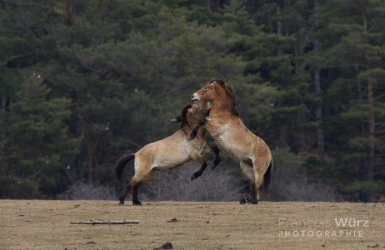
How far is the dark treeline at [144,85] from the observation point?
3897 centimetres

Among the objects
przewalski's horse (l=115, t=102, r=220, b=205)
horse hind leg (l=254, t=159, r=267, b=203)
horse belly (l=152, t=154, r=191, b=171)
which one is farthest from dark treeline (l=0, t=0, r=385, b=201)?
horse hind leg (l=254, t=159, r=267, b=203)

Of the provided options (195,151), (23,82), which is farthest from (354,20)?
(195,151)

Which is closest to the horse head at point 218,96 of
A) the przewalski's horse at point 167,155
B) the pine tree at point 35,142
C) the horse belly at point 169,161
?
the przewalski's horse at point 167,155

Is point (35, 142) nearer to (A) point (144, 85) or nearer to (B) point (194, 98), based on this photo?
(A) point (144, 85)

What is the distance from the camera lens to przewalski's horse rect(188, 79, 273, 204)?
12953 millimetres

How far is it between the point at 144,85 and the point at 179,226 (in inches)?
1275

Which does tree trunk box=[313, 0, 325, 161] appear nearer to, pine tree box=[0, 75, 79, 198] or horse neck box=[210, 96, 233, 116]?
pine tree box=[0, 75, 79, 198]

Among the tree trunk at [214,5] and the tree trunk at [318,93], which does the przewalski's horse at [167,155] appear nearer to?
the tree trunk at [318,93]

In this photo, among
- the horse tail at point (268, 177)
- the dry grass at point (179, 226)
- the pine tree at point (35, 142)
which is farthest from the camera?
the pine tree at point (35, 142)

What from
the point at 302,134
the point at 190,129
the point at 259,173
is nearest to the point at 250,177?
the point at 259,173

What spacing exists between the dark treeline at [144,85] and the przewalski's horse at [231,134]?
24.8 m

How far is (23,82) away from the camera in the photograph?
1602 inches

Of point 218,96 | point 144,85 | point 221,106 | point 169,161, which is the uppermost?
point 218,96

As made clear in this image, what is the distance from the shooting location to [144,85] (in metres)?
42.7
